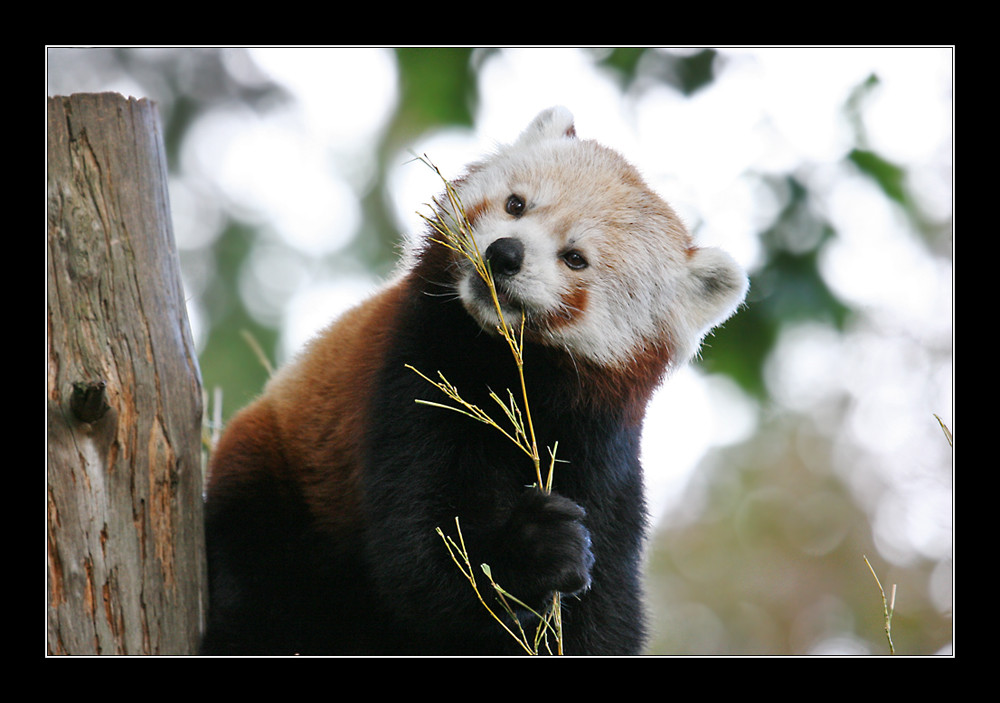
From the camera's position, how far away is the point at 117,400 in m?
2.98

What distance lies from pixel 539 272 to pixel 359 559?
1.45 meters

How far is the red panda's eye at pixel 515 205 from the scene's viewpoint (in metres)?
3.27

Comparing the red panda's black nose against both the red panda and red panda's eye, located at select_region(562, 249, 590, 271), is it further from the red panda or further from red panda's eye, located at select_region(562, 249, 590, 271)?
red panda's eye, located at select_region(562, 249, 590, 271)

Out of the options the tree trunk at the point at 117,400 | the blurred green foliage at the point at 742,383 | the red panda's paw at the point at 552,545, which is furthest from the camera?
the blurred green foliage at the point at 742,383

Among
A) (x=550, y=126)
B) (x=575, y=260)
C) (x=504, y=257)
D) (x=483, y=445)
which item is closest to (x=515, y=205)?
(x=575, y=260)

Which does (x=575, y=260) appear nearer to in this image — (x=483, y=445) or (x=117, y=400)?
(x=483, y=445)

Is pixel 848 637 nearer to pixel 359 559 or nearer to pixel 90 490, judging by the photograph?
pixel 359 559

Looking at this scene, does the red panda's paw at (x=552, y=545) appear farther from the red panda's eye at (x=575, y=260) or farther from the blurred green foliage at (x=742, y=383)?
the blurred green foliage at (x=742, y=383)

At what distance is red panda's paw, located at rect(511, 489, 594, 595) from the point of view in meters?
2.67

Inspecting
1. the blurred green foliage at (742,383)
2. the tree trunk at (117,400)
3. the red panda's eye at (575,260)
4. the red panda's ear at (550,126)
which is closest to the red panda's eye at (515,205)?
the red panda's eye at (575,260)

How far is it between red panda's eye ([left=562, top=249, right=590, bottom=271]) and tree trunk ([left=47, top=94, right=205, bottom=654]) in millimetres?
1545

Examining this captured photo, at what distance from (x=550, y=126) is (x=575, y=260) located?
39.0 inches

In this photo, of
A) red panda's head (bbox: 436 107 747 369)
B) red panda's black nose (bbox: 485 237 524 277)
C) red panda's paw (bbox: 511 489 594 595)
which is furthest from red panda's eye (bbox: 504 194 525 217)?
red panda's paw (bbox: 511 489 594 595)

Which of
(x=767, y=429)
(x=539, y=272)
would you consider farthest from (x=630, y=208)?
(x=767, y=429)
